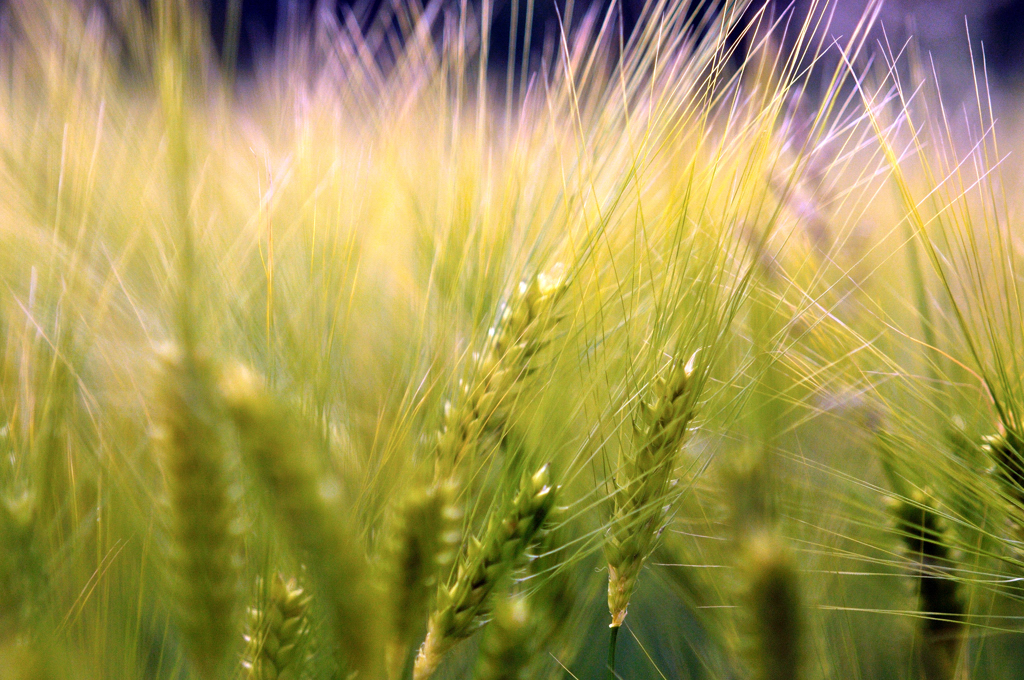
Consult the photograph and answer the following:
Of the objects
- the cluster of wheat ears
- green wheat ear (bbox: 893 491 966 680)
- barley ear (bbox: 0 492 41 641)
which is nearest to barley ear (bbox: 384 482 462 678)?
the cluster of wheat ears

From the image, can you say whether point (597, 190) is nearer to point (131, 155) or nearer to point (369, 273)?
point (369, 273)

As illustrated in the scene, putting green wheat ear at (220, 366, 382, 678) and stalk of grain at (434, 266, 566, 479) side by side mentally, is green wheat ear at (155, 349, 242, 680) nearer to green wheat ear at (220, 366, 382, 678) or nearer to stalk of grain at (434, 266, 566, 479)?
green wheat ear at (220, 366, 382, 678)

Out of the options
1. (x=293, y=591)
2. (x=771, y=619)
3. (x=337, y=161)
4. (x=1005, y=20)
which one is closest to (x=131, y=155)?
(x=337, y=161)

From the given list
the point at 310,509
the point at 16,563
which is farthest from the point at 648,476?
the point at 16,563

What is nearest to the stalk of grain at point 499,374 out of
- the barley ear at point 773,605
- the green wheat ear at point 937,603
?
the barley ear at point 773,605

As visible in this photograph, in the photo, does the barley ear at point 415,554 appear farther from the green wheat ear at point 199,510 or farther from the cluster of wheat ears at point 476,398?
the green wheat ear at point 199,510

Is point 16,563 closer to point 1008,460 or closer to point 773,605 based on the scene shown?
point 773,605
